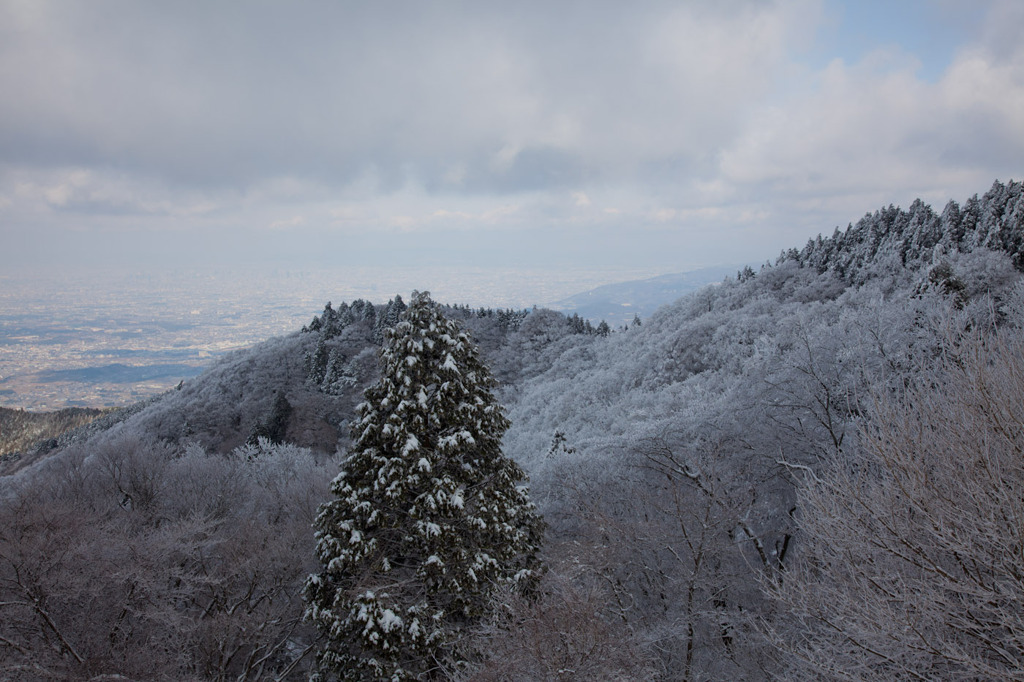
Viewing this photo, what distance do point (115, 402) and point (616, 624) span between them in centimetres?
12324

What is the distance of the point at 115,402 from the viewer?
333ft

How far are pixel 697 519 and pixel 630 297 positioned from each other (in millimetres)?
164186

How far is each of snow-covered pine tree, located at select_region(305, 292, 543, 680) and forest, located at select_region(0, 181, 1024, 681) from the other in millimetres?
754

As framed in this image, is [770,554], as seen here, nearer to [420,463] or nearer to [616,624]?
[616,624]

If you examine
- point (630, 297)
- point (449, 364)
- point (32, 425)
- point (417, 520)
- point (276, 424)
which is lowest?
point (32, 425)

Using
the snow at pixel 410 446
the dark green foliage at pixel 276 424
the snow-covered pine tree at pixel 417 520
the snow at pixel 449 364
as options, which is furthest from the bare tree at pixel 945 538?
the dark green foliage at pixel 276 424

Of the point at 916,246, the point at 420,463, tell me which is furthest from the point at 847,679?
the point at 916,246

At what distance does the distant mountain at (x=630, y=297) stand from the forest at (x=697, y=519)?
281ft

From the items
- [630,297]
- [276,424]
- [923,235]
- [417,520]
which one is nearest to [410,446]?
[417,520]

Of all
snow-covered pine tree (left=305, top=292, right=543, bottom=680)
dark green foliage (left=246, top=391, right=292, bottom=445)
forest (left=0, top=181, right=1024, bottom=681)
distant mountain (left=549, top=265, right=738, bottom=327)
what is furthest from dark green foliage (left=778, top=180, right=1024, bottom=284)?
distant mountain (left=549, top=265, right=738, bottom=327)

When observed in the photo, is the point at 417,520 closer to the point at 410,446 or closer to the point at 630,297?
the point at 410,446

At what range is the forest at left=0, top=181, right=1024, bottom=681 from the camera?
6.04 metres

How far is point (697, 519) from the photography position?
469 inches

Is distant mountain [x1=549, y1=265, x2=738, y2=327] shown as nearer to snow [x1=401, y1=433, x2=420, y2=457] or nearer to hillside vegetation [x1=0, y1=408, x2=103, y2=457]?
hillside vegetation [x1=0, y1=408, x2=103, y2=457]
